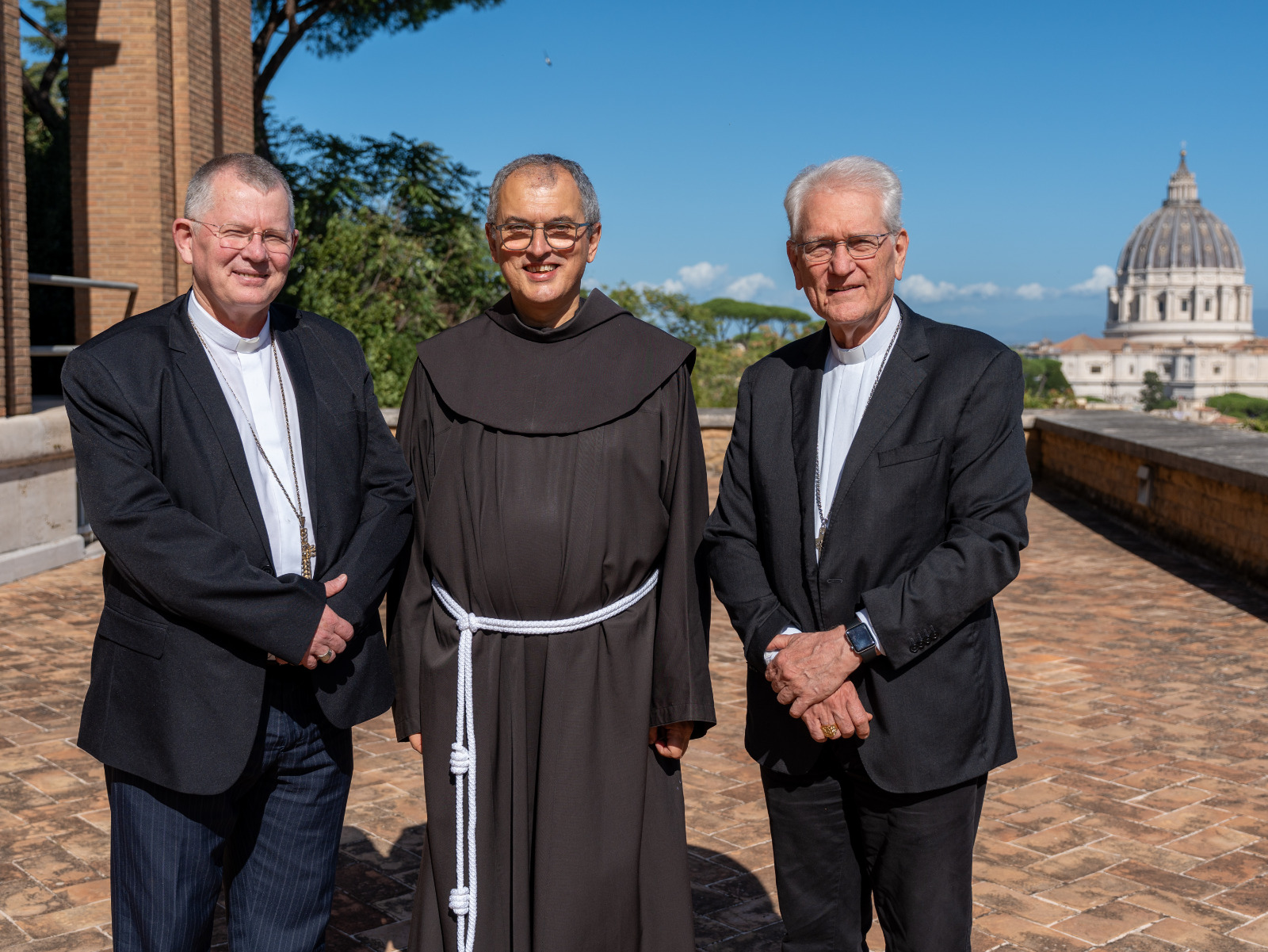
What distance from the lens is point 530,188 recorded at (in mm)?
2617

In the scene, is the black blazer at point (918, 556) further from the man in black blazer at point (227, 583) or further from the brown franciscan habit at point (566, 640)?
the man in black blazer at point (227, 583)

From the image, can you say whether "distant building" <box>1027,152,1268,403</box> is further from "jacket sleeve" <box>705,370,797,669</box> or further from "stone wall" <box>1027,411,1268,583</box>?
"jacket sleeve" <box>705,370,797,669</box>

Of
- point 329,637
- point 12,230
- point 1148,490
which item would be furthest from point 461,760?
point 1148,490

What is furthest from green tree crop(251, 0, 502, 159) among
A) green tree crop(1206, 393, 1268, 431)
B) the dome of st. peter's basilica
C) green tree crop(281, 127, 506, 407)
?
the dome of st. peter's basilica

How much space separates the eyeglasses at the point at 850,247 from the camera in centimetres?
245

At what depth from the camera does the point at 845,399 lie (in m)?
2.62

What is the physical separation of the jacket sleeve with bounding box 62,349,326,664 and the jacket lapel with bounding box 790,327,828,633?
1.06 meters

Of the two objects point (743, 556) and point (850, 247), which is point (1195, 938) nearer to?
point (743, 556)

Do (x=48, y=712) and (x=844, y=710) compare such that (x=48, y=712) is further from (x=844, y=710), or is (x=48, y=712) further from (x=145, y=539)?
(x=844, y=710)

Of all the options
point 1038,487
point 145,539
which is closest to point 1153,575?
point 1038,487

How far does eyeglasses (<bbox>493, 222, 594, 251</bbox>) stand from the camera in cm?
262

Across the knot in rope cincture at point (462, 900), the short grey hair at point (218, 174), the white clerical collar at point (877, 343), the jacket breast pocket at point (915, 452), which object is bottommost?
the knot in rope cincture at point (462, 900)

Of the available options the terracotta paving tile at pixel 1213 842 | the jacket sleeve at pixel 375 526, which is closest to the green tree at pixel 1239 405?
the terracotta paving tile at pixel 1213 842

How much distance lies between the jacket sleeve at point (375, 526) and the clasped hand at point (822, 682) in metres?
0.90
